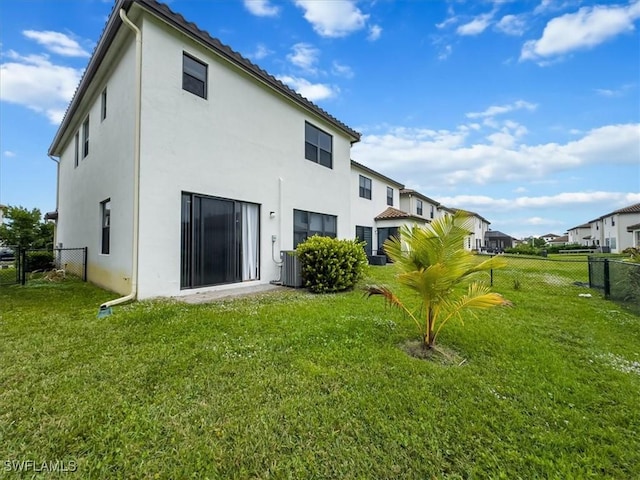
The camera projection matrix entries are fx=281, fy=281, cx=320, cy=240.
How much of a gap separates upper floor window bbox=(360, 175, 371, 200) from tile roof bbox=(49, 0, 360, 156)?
7.00 metres

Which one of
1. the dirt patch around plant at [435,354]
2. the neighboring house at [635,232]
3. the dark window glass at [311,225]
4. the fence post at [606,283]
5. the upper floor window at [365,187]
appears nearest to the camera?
the dirt patch around plant at [435,354]

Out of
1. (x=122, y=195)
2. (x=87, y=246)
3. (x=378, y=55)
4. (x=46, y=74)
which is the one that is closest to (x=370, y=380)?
(x=122, y=195)

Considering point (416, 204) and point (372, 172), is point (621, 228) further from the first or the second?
point (372, 172)

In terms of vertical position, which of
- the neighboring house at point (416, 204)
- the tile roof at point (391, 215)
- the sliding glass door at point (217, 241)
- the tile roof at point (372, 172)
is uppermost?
the tile roof at point (372, 172)

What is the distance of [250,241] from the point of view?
8727mm

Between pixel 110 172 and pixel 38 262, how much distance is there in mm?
9928

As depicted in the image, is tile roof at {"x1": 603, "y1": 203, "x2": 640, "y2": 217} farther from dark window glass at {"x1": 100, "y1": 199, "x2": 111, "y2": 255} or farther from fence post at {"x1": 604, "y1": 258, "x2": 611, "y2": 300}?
dark window glass at {"x1": 100, "y1": 199, "x2": 111, "y2": 255}

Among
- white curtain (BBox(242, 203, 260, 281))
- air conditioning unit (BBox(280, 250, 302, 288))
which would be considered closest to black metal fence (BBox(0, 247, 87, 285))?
white curtain (BBox(242, 203, 260, 281))

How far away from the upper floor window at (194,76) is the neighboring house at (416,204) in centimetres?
1812

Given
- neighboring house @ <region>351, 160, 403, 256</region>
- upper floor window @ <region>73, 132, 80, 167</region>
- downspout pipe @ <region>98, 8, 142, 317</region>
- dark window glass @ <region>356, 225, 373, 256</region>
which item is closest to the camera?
downspout pipe @ <region>98, 8, 142, 317</region>

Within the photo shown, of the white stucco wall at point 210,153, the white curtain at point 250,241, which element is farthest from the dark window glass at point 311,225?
the white curtain at point 250,241

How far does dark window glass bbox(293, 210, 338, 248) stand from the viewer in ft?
34.1

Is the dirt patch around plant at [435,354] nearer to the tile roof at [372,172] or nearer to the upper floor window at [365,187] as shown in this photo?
the tile roof at [372,172]

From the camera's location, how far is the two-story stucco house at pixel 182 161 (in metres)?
6.43
